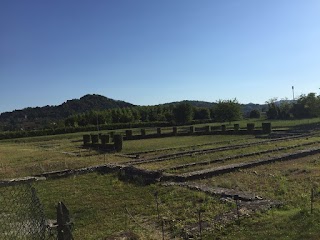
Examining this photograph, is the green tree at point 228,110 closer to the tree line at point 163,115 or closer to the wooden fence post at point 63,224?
the tree line at point 163,115

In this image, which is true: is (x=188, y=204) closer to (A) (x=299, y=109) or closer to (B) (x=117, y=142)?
(B) (x=117, y=142)

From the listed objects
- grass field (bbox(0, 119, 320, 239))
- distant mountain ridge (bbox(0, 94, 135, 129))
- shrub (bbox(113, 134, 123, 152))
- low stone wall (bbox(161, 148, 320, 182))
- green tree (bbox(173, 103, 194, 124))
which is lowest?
grass field (bbox(0, 119, 320, 239))

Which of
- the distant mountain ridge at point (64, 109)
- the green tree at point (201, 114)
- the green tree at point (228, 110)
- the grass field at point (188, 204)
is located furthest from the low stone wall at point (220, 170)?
the distant mountain ridge at point (64, 109)

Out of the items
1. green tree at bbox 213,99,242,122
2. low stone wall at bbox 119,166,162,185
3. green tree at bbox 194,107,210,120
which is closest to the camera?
low stone wall at bbox 119,166,162,185

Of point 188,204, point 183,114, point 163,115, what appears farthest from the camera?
point 163,115

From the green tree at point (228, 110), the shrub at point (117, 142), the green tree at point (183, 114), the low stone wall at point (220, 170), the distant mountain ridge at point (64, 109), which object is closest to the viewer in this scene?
the low stone wall at point (220, 170)

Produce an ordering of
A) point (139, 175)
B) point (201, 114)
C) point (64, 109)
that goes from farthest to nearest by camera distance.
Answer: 1. point (64, 109)
2. point (201, 114)
3. point (139, 175)

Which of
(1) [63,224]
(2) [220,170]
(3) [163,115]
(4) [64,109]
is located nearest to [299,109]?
(3) [163,115]

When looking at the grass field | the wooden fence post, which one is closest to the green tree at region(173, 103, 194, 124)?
the grass field

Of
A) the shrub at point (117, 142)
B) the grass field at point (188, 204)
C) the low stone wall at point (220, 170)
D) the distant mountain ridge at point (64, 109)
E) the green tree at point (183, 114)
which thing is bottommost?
the grass field at point (188, 204)

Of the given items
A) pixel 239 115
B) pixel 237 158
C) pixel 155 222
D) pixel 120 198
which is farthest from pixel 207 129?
pixel 155 222

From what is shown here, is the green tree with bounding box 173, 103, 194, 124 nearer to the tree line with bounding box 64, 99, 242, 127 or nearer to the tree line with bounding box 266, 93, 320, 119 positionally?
the tree line with bounding box 64, 99, 242, 127

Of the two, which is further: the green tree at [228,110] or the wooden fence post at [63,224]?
the green tree at [228,110]

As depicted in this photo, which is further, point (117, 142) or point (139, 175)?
point (117, 142)
